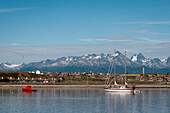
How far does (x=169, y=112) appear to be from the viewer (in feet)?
192

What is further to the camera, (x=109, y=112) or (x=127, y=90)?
(x=127, y=90)

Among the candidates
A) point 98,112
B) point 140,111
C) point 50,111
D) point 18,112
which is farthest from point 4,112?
point 140,111

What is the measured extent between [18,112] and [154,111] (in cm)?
2589

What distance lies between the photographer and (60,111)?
192 feet

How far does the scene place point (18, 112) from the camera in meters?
57.2

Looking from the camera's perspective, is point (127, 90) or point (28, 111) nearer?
point (28, 111)

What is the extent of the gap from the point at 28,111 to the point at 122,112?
17710 millimetres

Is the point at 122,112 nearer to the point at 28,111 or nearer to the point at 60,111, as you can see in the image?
the point at 60,111

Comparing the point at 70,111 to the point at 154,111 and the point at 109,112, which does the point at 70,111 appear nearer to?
the point at 109,112

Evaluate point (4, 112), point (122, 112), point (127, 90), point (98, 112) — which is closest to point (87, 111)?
point (98, 112)

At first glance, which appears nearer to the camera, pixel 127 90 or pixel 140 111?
pixel 140 111

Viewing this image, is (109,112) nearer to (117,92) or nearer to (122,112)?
(122,112)

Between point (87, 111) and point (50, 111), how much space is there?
22.9 feet

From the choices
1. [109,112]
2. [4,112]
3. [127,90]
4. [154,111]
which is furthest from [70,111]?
[127,90]
